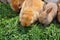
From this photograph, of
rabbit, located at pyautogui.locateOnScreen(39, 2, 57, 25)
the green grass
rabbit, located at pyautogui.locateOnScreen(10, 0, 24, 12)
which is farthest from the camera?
rabbit, located at pyautogui.locateOnScreen(10, 0, 24, 12)

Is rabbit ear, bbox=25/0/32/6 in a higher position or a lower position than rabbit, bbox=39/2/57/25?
higher

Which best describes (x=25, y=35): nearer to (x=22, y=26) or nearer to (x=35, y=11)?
(x=22, y=26)

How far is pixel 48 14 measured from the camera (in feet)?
8.96

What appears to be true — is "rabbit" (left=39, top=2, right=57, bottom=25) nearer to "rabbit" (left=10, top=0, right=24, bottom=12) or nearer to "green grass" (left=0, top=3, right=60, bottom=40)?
"green grass" (left=0, top=3, right=60, bottom=40)

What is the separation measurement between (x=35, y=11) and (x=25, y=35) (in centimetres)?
34

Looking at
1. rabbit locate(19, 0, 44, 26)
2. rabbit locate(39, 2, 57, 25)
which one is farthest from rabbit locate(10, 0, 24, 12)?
rabbit locate(39, 2, 57, 25)

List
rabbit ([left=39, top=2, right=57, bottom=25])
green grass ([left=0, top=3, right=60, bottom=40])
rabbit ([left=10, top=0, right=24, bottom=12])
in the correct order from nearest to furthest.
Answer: green grass ([left=0, top=3, right=60, bottom=40])
rabbit ([left=39, top=2, right=57, bottom=25])
rabbit ([left=10, top=0, right=24, bottom=12])

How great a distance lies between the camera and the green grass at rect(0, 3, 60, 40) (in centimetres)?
257

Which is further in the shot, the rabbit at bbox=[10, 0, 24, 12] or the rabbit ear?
the rabbit at bbox=[10, 0, 24, 12]

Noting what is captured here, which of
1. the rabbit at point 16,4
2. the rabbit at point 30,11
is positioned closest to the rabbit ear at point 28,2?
the rabbit at point 30,11

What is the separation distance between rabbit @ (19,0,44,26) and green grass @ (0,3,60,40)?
0.09 metres

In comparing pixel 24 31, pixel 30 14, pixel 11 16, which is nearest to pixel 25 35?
pixel 24 31

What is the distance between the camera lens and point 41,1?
9.71 feet

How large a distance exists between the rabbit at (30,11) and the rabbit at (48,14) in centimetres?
7
